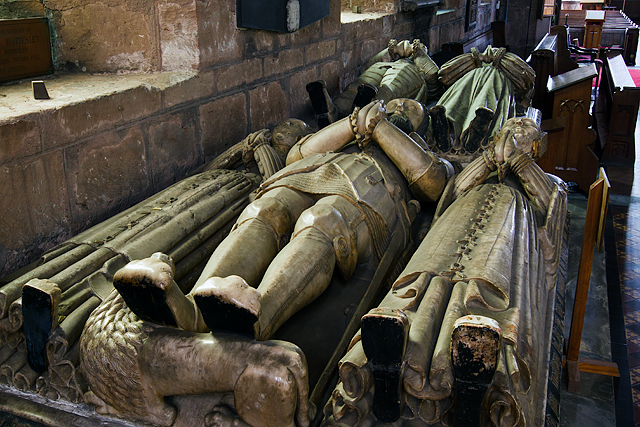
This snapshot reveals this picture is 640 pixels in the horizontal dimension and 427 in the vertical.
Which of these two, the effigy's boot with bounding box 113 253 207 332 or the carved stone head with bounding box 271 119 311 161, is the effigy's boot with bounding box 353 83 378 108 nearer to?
the carved stone head with bounding box 271 119 311 161

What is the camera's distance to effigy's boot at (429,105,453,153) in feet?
13.2

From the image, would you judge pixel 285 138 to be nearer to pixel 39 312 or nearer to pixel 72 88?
pixel 72 88

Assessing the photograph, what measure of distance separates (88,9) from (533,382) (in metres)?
3.24

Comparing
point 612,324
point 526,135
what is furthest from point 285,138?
point 612,324

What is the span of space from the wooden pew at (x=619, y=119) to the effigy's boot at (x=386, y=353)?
17.2ft

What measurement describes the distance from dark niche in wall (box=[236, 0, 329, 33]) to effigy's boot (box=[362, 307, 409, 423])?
2744 mm

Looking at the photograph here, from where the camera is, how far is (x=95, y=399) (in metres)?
1.92

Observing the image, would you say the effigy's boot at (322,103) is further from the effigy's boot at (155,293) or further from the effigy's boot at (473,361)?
the effigy's boot at (473,361)

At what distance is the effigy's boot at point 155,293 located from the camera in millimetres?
1601

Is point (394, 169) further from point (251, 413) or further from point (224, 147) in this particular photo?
point (251, 413)

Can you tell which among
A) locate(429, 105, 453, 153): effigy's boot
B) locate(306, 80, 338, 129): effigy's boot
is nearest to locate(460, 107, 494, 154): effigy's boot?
locate(429, 105, 453, 153): effigy's boot

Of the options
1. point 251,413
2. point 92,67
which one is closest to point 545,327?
point 251,413

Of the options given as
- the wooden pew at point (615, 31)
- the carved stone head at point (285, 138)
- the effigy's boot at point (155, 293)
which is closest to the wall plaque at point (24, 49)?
the carved stone head at point (285, 138)

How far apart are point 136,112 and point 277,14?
1449mm
